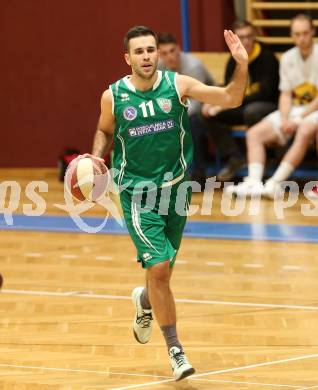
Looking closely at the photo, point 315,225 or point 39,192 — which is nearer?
point 315,225

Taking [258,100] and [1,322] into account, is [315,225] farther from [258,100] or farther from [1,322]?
[1,322]

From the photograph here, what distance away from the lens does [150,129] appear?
21.2ft

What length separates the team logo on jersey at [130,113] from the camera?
648 cm

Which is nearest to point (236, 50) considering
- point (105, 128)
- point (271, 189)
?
point (105, 128)

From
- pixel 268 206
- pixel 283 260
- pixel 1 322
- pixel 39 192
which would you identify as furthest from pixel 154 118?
pixel 39 192

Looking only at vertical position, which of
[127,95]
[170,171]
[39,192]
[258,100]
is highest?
[127,95]

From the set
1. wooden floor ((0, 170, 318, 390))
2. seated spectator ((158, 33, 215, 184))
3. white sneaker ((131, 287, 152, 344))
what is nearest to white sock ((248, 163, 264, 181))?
seated spectator ((158, 33, 215, 184))

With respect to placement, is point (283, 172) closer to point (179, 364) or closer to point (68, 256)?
point (68, 256)

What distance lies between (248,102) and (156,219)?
670 centimetres

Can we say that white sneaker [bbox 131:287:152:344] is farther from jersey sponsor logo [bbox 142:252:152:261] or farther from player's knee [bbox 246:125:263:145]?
player's knee [bbox 246:125:263:145]

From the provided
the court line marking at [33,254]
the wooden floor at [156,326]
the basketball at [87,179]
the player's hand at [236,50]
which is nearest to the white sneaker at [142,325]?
the wooden floor at [156,326]

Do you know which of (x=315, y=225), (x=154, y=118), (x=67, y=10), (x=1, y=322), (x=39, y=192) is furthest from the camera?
(x=67, y=10)

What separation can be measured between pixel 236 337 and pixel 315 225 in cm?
423

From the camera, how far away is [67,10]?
1498 cm
